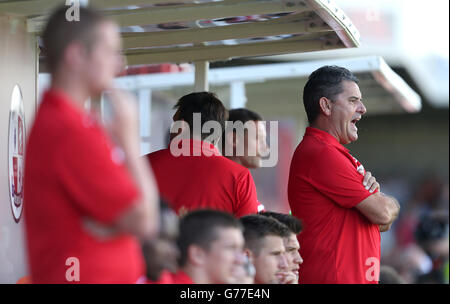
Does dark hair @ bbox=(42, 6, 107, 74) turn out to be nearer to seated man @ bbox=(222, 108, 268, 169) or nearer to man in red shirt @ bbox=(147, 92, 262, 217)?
man in red shirt @ bbox=(147, 92, 262, 217)

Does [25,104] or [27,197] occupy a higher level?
[25,104]

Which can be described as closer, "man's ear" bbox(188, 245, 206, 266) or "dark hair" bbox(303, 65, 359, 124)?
"man's ear" bbox(188, 245, 206, 266)

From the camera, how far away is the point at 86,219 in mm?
2227

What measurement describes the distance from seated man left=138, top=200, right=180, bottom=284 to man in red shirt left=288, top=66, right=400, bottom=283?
1.36 m

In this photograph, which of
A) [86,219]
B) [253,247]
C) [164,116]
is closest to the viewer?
[86,219]

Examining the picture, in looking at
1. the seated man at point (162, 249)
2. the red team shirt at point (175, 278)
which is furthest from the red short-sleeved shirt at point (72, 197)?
the red team shirt at point (175, 278)

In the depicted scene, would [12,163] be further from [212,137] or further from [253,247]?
[253,247]

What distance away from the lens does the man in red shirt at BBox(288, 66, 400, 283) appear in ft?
13.0

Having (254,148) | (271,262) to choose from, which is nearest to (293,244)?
(271,262)

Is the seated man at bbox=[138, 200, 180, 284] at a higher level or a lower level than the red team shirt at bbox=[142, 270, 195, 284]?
higher

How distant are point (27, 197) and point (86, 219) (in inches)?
7.4

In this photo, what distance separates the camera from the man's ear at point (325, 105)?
429cm

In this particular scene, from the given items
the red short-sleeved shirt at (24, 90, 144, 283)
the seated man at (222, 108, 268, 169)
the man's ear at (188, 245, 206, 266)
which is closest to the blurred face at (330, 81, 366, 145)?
the seated man at (222, 108, 268, 169)
